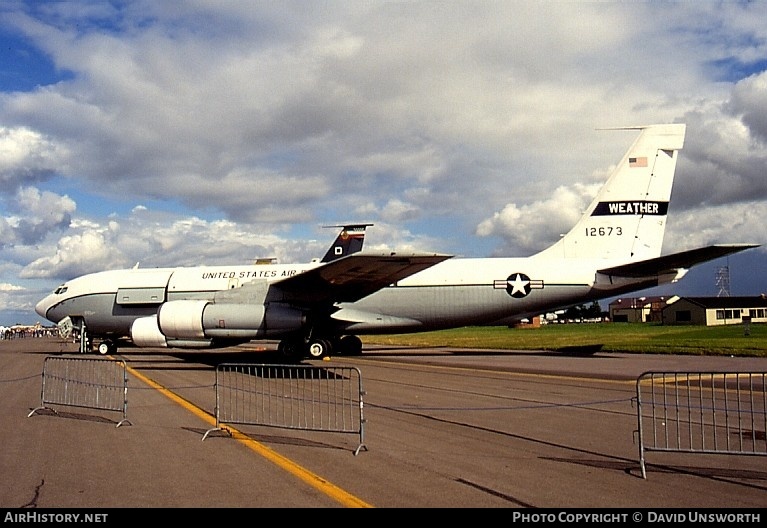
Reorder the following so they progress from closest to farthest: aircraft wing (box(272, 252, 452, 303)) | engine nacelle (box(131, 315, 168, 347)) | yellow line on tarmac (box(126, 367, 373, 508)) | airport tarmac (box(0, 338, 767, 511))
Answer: yellow line on tarmac (box(126, 367, 373, 508))
airport tarmac (box(0, 338, 767, 511))
aircraft wing (box(272, 252, 452, 303))
engine nacelle (box(131, 315, 168, 347))

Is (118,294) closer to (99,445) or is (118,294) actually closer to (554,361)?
(554,361)

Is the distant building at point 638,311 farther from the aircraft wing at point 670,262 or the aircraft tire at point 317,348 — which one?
the aircraft tire at point 317,348

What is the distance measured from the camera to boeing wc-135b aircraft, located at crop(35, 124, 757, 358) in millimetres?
20641

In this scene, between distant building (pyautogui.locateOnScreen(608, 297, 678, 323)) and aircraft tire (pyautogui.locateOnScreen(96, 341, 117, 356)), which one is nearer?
aircraft tire (pyautogui.locateOnScreen(96, 341, 117, 356))

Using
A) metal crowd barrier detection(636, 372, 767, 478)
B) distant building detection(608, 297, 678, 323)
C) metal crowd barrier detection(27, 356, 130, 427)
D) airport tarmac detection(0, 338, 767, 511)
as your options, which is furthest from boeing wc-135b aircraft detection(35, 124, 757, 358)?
distant building detection(608, 297, 678, 323)

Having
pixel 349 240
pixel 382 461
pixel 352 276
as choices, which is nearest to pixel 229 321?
pixel 352 276

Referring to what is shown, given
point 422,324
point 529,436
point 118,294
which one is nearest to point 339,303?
point 422,324

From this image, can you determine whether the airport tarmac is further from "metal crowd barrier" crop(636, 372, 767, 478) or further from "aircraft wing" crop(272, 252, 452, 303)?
"aircraft wing" crop(272, 252, 452, 303)

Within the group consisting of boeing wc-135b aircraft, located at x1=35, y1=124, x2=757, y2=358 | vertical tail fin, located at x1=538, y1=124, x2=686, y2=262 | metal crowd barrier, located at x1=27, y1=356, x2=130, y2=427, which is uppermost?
vertical tail fin, located at x1=538, y1=124, x2=686, y2=262

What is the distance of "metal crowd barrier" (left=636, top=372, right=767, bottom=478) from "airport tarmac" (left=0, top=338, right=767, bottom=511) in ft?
0.74

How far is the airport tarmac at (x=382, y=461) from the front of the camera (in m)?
5.62

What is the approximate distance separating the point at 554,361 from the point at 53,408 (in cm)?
1573

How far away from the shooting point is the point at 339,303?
23703 millimetres
